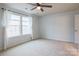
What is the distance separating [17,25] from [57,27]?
90.5 inches

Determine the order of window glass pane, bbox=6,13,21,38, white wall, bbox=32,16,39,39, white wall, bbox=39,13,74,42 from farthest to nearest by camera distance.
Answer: white wall, bbox=32,16,39,39 → white wall, bbox=39,13,74,42 → window glass pane, bbox=6,13,21,38

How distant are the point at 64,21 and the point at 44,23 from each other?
142 cm

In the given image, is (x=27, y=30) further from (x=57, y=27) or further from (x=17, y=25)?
(x=57, y=27)

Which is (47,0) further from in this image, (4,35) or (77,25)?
(77,25)

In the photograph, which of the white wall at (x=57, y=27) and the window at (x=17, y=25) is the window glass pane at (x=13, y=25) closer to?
the window at (x=17, y=25)

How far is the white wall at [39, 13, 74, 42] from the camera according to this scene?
14.8ft

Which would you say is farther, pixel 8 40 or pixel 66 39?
pixel 66 39

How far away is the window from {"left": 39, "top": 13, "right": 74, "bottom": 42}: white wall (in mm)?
1069

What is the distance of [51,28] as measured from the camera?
5.31 m

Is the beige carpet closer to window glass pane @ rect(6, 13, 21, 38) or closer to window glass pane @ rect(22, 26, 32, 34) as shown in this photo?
window glass pane @ rect(6, 13, 21, 38)

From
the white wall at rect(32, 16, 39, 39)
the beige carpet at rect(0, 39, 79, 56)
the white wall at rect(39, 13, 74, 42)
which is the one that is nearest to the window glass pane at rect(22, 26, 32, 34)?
the white wall at rect(32, 16, 39, 39)

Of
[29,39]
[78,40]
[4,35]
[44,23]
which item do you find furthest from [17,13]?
[78,40]

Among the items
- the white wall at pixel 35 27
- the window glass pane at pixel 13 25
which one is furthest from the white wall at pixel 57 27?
the window glass pane at pixel 13 25

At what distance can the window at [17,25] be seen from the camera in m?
3.57
